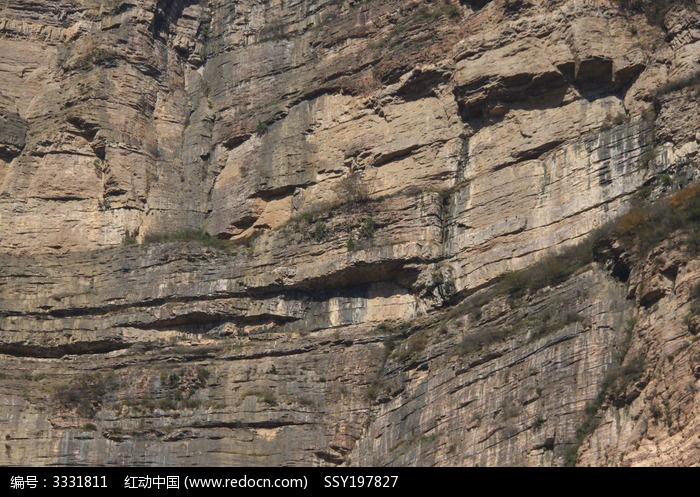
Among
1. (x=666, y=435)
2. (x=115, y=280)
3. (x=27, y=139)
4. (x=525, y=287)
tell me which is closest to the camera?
(x=666, y=435)

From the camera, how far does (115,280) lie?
1939 inches

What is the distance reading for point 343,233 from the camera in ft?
156

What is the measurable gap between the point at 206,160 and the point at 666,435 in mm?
23564

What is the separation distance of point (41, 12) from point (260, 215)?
39.6ft

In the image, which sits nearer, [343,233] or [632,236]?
[632,236]

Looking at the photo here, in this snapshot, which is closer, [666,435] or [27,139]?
[666,435]

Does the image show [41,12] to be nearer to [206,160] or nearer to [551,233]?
[206,160]

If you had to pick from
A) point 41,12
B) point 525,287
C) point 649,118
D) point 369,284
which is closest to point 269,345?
point 369,284

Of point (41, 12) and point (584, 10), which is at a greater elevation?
point (41, 12)

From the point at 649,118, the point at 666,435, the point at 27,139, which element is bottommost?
the point at 666,435

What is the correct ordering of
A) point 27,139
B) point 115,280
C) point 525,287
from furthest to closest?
point 27,139 < point 115,280 < point 525,287

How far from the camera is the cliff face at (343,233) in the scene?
128ft

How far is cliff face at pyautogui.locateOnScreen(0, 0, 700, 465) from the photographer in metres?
39.1

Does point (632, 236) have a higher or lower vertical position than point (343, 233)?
lower
